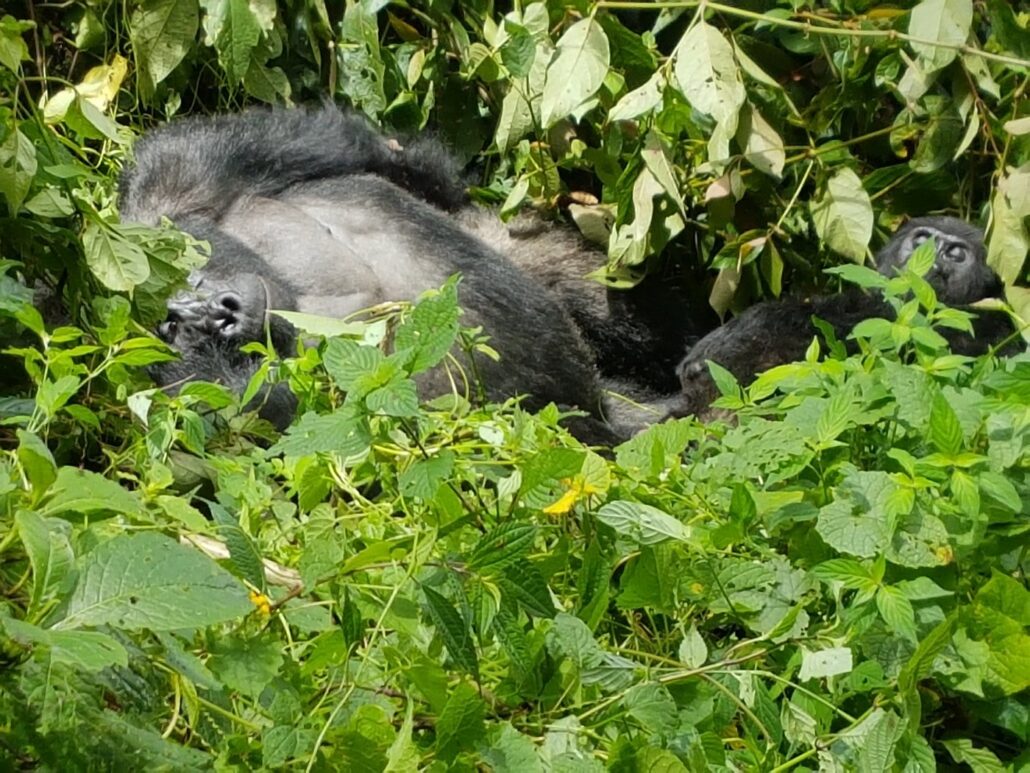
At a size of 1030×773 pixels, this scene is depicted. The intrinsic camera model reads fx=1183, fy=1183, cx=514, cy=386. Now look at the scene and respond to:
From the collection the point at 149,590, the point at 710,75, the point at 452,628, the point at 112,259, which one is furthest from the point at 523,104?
the point at 149,590

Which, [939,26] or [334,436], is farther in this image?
[939,26]

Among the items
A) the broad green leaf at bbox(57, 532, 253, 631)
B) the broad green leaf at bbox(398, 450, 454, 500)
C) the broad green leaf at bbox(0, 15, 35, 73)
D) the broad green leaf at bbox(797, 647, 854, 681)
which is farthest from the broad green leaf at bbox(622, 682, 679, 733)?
the broad green leaf at bbox(0, 15, 35, 73)

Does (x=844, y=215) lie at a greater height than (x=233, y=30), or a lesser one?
lesser

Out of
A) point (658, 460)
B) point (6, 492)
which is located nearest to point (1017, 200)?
point (658, 460)

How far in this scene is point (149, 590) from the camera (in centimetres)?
79

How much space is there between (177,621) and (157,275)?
0.92 meters

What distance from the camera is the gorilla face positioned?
1958 mm

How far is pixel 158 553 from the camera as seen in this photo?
81cm

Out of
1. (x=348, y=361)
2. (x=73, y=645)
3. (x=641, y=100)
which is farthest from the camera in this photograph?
(x=641, y=100)

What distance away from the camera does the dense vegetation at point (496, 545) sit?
857 millimetres

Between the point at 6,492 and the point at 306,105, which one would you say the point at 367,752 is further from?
the point at 306,105

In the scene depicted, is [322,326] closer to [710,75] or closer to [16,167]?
[16,167]

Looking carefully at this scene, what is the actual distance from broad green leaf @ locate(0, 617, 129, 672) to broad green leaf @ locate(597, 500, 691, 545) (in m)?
0.51

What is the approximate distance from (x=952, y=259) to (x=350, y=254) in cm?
104
